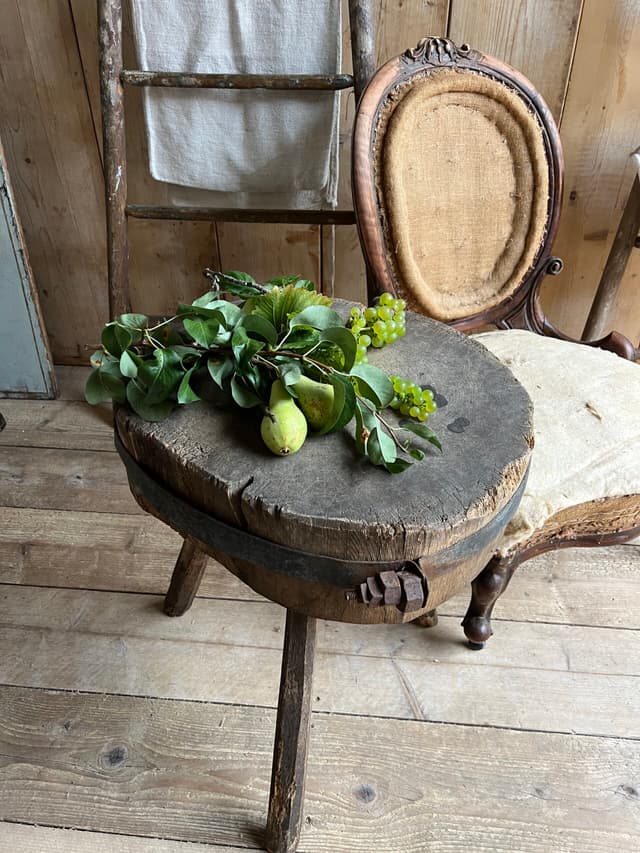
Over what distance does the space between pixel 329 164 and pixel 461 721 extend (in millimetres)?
1065

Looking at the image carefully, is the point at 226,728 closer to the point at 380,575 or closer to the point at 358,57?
the point at 380,575

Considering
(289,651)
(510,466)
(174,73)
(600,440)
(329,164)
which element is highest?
(174,73)

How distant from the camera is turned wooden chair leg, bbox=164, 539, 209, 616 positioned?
3.43 feet

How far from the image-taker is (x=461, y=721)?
38.7 inches

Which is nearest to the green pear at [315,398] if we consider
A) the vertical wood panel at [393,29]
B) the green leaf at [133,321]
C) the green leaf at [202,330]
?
the green leaf at [202,330]

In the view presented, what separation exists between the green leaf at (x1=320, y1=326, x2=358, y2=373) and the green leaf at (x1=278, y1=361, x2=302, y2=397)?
0.05 m

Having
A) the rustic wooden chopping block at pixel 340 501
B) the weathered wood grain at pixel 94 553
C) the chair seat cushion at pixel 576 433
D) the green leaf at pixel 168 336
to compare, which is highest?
the green leaf at pixel 168 336

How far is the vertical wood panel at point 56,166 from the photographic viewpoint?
4.25 feet

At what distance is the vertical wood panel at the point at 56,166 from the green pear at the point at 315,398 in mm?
1113

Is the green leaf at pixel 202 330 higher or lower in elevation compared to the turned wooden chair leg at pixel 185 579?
higher

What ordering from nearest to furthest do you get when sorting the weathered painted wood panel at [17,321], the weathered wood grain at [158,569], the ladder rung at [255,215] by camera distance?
1. the weathered wood grain at [158,569]
2. the ladder rung at [255,215]
3. the weathered painted wood panel at [17,321]

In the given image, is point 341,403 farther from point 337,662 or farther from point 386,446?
point 337,662

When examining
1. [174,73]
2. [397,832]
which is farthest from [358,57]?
[397,832]

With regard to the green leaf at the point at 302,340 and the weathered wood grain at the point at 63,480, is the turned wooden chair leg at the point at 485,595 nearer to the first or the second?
the green leaf at the point at 302,340
